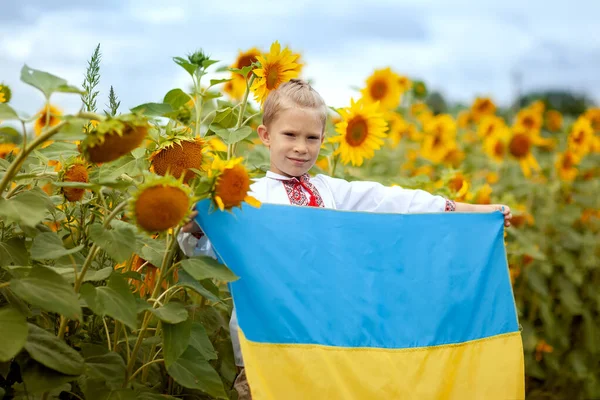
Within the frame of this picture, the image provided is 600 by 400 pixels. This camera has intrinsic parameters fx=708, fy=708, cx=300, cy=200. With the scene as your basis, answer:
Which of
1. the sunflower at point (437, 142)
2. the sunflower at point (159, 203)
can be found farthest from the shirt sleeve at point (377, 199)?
the sunflower at point (437, 142)

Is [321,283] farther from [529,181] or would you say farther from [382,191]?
[529,181]

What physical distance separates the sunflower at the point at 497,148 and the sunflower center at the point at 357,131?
7.79 ft

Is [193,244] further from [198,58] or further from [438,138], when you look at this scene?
[438,138]

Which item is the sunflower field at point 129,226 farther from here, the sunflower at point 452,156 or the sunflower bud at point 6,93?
the sunflower at point 452,156

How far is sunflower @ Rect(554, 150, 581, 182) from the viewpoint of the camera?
A: 193 inches

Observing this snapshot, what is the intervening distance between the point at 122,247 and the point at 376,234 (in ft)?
2.61

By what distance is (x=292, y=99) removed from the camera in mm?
2100

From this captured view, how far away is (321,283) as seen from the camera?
183 centimetres

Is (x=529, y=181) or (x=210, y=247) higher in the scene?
(x=529, y=181)

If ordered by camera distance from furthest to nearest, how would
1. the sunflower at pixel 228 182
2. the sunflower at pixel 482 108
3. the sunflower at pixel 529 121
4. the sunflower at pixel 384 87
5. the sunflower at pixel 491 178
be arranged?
the sunflower at pixel 482 108, the sunflower at pixel 529 121, the sunflower at pixel 491 178, the sunflower at pixel 384 87, the sunflower at pixel 228 182

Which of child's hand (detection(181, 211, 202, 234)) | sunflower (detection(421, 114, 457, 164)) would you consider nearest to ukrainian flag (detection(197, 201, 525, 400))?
child's hand (detection(181, 211, 202, 234))

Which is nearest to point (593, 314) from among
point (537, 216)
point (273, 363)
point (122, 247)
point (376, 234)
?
point (537, 216)

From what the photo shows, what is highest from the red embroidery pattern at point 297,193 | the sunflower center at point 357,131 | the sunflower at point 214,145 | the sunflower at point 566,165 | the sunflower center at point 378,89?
the sunflower center at point 378,89

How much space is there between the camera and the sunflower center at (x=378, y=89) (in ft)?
12.3
